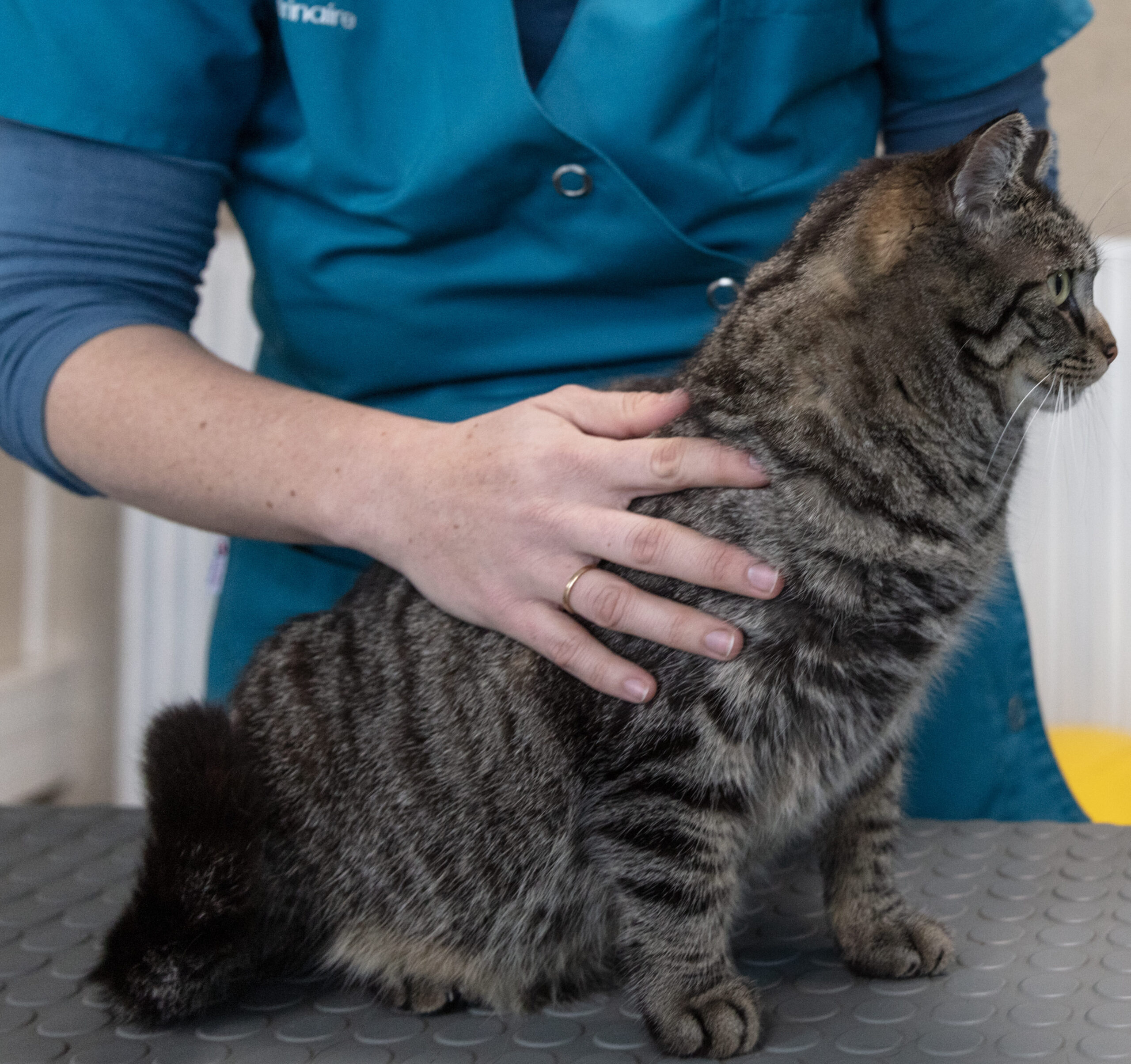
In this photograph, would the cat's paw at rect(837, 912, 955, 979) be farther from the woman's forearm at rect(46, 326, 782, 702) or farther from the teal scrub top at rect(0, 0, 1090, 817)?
the teal scrub top at rect(0, 0, 1090, 817)

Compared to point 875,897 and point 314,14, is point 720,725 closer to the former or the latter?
point 875,897

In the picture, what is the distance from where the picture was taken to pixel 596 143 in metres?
0.97

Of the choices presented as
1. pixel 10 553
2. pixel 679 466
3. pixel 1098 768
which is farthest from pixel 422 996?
pixel 10 553

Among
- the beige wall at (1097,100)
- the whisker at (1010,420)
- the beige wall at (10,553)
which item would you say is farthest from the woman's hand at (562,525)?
the beige wall at (1097,100)

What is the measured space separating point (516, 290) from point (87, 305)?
1.21ft

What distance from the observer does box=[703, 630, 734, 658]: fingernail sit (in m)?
0.72

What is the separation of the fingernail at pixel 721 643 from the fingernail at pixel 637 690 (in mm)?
49

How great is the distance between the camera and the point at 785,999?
78cm

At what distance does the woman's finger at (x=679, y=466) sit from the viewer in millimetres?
746

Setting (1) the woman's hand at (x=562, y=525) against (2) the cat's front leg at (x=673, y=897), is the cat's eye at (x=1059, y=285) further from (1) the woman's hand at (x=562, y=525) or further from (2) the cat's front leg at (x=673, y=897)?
(2) the cat's front leg at (x=673, y=897)

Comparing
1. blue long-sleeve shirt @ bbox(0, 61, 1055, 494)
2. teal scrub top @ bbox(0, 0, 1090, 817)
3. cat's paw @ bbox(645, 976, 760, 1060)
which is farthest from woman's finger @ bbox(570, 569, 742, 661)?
blue long-sleeve shirt @ bbox(0, 61, 1055, 494)

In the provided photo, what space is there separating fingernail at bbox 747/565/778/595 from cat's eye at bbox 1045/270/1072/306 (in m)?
0.26

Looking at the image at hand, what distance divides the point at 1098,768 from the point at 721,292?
3.91ft

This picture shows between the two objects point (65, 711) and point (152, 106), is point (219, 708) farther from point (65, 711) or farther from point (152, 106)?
point (65, 711)
